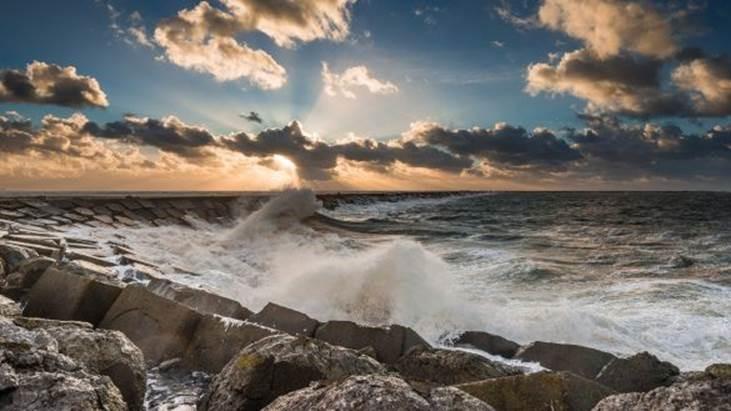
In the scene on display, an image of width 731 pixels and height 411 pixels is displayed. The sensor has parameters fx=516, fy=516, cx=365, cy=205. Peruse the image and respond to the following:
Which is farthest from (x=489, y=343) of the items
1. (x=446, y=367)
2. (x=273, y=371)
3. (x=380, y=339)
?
(x=273, y=371)

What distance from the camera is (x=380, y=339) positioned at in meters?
4.48

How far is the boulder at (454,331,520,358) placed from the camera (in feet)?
16.6

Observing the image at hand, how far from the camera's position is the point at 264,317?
497 cm

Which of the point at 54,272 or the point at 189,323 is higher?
the point at 54,272

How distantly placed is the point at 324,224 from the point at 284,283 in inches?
450

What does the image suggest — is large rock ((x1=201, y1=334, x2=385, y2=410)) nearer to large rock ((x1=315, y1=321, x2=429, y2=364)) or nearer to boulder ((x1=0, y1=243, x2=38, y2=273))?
large rock ((x1=315, y1=321, x2=429, y2=364))

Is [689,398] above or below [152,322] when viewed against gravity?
above

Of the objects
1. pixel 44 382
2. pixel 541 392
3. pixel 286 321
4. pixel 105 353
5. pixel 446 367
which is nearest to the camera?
pixel 44 382

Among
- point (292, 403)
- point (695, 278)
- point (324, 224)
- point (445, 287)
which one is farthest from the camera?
point (324, 224)

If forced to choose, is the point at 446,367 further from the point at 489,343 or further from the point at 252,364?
the point at 489,343

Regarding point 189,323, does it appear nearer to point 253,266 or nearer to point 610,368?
point 610,368

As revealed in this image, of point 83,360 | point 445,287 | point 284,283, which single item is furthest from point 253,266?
point 83,360

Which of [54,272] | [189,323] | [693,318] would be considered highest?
[54,272]

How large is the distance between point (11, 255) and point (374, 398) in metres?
5.98
